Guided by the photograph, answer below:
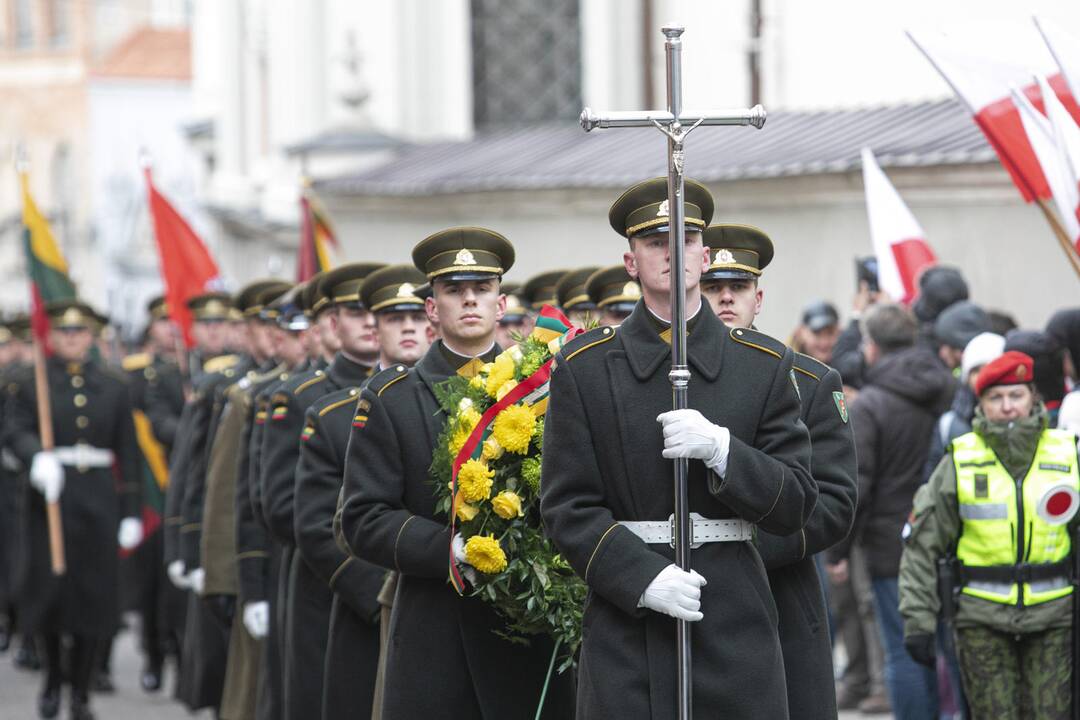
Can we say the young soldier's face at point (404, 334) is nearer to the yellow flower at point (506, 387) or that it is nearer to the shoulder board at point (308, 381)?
the shoulder board at point (308, 381)

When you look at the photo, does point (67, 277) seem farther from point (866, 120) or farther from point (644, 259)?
point (644, 259)

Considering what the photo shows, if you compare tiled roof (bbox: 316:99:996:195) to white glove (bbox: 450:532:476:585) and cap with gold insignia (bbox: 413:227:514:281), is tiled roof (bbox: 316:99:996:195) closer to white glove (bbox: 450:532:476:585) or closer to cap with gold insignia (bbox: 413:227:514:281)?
cap with gold insignia (bbox: 413:227:514:281)

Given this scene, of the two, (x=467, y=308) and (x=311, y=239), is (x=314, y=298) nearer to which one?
(x=467, y=308)

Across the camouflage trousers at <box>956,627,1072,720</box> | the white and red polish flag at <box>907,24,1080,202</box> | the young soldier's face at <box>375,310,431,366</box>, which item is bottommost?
the camouflage trousers at <box>956,627,1072,720</box>

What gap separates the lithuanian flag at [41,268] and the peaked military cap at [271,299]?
2452 mm

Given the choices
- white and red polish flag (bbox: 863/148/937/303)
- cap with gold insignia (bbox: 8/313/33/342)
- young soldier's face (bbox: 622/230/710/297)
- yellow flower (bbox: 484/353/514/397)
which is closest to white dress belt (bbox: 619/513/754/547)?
young soldier's face (bbox: 622/230/710/297)

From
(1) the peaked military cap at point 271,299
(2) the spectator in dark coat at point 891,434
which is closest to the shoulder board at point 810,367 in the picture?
(2) the spectator in dark coat at point 891,434

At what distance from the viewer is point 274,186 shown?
22922mm

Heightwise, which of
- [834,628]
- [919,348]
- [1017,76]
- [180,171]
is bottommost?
[834,628]

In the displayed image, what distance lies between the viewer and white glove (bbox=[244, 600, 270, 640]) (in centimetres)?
877

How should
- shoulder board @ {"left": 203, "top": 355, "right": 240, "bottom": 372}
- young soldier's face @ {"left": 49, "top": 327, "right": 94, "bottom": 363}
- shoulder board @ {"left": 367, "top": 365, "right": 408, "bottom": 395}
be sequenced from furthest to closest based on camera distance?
young soldier's face @ {"left": 49, "top": 327, "right": 94, "bottom": 363}
shoulder board @ {"left": 203, "top": 355, "right": 240, "bottom": 372}
shoulder board @ {"left": 367, "top": 365, "right": 408, "bottom": 395}

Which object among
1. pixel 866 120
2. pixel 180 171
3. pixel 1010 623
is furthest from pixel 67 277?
pixel 180 171

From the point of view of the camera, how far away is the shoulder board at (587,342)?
538 centimetres

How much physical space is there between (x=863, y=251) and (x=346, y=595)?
6919 millimetres
